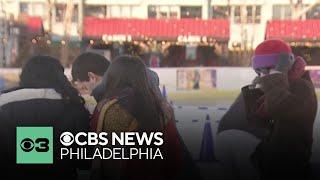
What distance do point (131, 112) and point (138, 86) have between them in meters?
0.10

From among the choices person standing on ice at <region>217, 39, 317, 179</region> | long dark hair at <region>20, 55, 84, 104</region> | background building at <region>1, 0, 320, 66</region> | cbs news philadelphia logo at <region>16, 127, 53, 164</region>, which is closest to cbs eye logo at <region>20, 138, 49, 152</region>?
cbs news philadelphia logo at <region>16, 127, 53, 164</region>

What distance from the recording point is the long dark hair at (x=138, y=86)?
207cm

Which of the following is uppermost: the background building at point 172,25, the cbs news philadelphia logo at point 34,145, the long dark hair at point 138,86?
the background building at point 172,25

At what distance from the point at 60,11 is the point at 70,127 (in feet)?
1.58

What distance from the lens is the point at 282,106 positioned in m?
2.33

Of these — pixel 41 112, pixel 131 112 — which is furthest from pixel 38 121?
pixel 131 112

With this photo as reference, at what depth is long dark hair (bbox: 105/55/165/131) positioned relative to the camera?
2.07 m

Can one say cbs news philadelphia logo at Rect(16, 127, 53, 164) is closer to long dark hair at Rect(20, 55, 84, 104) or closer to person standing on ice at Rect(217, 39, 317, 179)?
long dark hair at Rect(20, 55, 84, 104)

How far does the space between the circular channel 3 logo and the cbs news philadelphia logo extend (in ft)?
0.15

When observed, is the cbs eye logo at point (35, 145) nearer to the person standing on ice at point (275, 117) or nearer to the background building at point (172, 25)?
the background building at point (172, 25)

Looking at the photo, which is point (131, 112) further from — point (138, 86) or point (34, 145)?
point (34, 145)

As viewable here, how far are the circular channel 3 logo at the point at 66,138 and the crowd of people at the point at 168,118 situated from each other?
2cm

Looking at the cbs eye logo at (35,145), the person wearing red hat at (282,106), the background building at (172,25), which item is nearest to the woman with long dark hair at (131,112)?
the background building at (172,25)

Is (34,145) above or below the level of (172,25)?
below
